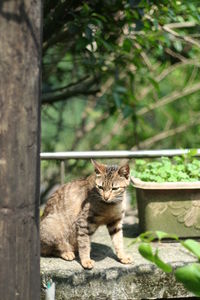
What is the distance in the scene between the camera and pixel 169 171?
170 inches

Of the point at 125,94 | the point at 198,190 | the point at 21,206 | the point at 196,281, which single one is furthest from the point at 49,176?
the point at 196,281

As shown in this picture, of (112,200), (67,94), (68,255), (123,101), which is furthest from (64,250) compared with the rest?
(67,94)

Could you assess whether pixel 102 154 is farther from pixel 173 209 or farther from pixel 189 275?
pixel 189 275

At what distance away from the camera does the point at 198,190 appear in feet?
14.0

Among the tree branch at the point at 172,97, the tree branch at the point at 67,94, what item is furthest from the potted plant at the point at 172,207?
the tree branch at the point at 172,97

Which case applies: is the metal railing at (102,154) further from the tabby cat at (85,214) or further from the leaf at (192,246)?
the leaf at (192,246)

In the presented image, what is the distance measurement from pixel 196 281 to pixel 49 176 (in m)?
4.58

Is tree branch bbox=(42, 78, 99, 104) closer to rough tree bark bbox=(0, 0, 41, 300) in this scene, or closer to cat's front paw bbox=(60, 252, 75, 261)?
cat's front paw bbox=(60, 252, 75, 261)

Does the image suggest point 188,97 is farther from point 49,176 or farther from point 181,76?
point 49,176

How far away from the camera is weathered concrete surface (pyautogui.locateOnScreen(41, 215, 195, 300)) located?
3.69 meters

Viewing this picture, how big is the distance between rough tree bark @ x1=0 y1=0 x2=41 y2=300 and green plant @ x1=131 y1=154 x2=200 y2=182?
189cm

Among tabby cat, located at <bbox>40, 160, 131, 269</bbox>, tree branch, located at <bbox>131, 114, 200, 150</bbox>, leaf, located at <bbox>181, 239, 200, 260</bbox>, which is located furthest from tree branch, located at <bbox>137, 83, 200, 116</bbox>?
leaf, located at <bbox>181, 239, 200, 260</bbox>

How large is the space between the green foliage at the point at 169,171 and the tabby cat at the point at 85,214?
19.4 inches

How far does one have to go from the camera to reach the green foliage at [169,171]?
4301mm
